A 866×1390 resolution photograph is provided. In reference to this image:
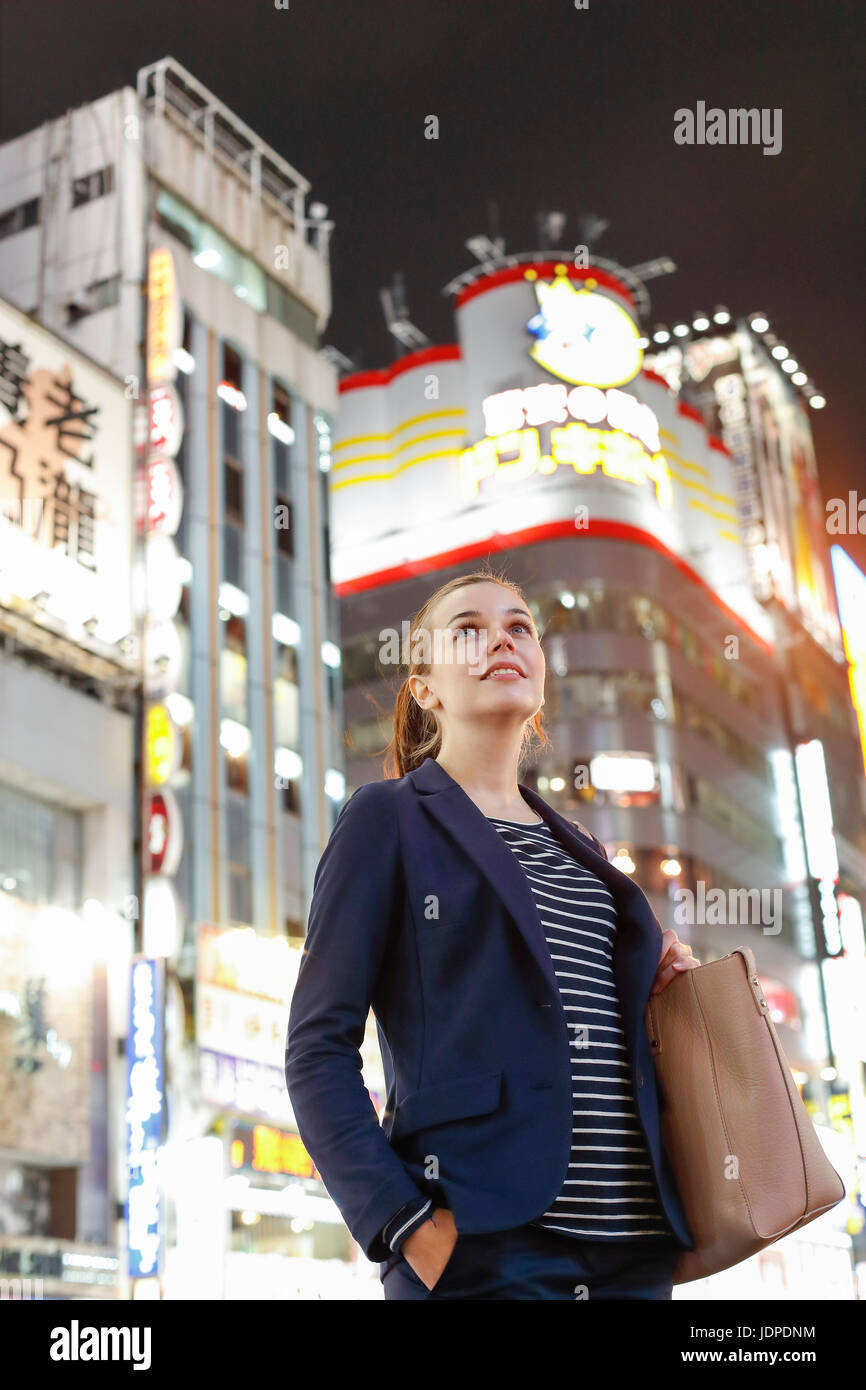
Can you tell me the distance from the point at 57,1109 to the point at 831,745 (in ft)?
51.0

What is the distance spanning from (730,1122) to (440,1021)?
28cm

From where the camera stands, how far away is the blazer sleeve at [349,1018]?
45.8 inches

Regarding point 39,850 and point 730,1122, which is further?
point 39,850

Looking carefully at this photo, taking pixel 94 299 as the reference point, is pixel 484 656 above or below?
below

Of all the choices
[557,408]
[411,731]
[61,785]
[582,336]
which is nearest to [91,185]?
[61,785]

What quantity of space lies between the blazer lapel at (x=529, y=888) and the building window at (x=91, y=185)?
46.6 ft

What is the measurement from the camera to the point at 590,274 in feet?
70.4

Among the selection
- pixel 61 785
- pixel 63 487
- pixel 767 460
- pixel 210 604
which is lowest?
pixel 61 785

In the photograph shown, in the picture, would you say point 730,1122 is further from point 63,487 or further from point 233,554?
point 233,554

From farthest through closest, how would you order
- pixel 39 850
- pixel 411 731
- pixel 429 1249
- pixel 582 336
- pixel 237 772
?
pixel 582 336, pixel 237 772, pixel 39 850, pixel 411 731, pixel 429 1249

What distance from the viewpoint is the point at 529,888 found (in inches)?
52.2

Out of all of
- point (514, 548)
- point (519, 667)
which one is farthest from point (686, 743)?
point (519, 667)

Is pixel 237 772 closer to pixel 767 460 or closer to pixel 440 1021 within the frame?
pixel 440 1021

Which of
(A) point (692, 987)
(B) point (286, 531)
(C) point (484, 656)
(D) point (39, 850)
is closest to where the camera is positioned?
(A) point (692, 987)
